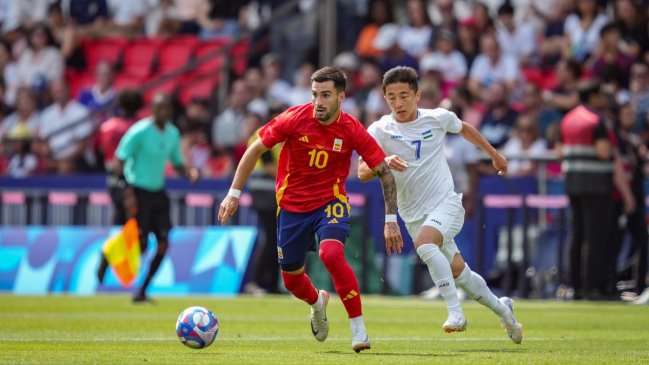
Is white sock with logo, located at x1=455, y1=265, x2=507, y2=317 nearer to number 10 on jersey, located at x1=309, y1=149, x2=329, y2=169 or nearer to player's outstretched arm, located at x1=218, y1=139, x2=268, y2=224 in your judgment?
number 10 on jersey, located at x1=309, y1=149, x2=329, y2=169

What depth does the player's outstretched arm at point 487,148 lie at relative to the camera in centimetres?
1127

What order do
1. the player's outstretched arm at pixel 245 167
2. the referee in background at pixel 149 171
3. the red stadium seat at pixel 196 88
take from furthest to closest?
1. the red stadium seat at pixel 196 88
2. the referee in background at pixel 149 171
3. the player's outstretched arm at pixel 245 167

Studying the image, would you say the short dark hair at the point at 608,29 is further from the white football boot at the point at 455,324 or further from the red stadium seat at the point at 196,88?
the white football boot at the point at 455,324

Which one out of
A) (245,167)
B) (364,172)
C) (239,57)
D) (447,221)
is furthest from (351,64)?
(245,167)

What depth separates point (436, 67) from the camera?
22.1 m

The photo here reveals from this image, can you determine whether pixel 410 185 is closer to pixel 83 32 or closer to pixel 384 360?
pixel 384 360

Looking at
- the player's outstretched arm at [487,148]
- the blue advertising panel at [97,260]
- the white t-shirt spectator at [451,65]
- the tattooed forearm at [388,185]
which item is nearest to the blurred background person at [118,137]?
the blue advertising panel at [97,260]

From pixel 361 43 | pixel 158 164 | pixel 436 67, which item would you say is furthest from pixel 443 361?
pixel 361 43

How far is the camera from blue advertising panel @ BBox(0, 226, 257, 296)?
2109 centimetres

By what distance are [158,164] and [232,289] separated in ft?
11.8

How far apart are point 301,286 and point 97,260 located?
11157 mm

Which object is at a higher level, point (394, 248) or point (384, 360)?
point (394, 248)

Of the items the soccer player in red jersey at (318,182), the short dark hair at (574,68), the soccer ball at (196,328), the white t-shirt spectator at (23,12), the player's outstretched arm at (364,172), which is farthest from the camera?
the white t-shirt spectator at (23,12)

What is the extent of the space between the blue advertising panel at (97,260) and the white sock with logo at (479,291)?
10066 mm
